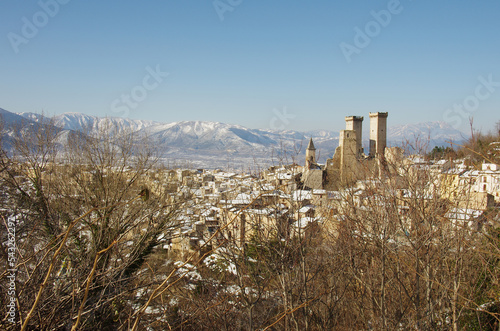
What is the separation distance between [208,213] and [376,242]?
37.3 feet

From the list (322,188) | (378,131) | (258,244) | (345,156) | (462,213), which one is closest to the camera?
(462,213)

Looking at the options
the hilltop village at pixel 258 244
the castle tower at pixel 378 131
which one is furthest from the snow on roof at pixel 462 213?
the castle tower at pixel 378 131

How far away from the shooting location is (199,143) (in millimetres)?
194625

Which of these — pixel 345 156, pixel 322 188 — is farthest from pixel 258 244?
pixel 345 156

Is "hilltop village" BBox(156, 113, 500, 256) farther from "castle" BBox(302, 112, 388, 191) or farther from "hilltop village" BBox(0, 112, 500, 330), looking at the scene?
"hilltop village" BBox(0, 112, 500, 330)

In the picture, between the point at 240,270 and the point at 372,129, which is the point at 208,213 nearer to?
the point at 240,270

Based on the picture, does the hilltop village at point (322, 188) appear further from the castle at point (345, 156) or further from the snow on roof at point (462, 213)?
the snow on roof at point (462, 213)

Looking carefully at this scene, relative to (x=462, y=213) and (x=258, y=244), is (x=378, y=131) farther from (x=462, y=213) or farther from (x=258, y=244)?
(x=258, y=244)

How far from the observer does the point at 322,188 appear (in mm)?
24234

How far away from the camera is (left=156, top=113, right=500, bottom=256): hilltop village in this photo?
291 inches

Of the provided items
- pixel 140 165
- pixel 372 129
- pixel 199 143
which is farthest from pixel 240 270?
pixel 199 143

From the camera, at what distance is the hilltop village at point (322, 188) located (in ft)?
24.2

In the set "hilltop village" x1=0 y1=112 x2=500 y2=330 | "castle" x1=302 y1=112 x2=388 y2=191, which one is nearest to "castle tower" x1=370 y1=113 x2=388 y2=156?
"castle" x1=302 y1=112 x2=388 y2=191

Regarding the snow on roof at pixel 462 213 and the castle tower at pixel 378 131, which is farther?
the castle tower at pixel 378 131
